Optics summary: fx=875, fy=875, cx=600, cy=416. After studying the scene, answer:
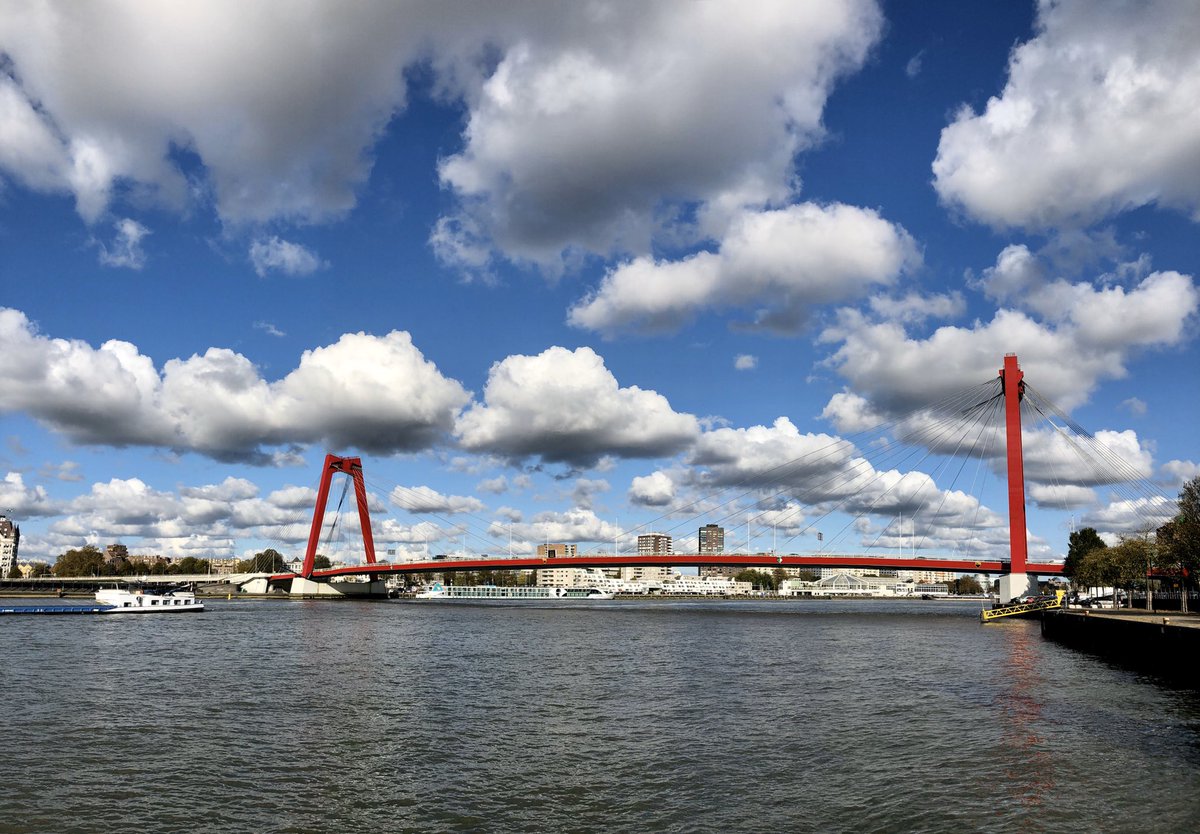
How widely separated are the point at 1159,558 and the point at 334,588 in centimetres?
11031

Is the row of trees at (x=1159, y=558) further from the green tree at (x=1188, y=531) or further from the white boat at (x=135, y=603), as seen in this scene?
the white boat at (x=135, y=603)

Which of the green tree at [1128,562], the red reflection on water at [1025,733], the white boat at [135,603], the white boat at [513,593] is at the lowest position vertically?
the white boat at [513,593]

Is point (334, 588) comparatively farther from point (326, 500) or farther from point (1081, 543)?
point (1081, 543)

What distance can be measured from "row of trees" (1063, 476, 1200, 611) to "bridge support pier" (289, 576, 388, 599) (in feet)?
Answer: 331

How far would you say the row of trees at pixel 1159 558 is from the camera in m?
50.4

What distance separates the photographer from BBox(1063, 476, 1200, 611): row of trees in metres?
50.4

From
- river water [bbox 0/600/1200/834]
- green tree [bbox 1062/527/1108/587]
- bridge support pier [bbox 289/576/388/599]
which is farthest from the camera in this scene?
bridge support pier [bbox 289/576/388/599]

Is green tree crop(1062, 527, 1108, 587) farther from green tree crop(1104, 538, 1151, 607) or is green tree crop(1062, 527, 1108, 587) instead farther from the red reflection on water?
the red reflection on water

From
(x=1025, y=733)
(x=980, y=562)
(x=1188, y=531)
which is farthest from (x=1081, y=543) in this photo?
(x=1025, y=733)

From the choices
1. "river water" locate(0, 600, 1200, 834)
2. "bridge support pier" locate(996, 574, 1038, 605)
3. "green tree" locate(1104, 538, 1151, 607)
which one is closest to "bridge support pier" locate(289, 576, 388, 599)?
"bridge support pier" locate(996, 574, 1038, 605)

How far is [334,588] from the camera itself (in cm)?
13625

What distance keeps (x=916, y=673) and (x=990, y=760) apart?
1684 centimetres

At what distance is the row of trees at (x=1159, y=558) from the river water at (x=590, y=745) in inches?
644

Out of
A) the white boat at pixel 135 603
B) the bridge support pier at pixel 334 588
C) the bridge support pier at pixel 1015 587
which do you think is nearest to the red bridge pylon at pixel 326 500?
the bridge support pier at pixel 334 588
